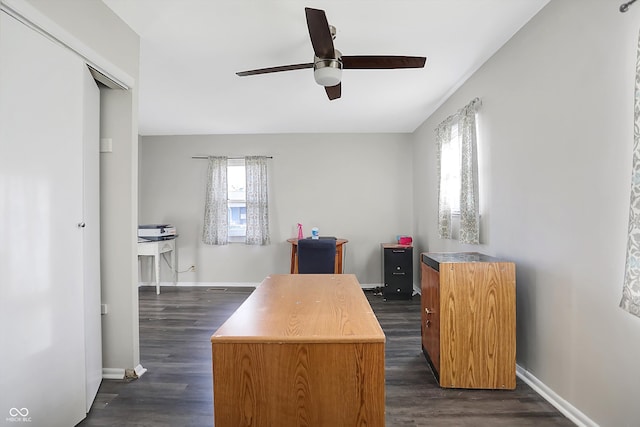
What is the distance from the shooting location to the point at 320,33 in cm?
153

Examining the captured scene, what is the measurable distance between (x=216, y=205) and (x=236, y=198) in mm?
320

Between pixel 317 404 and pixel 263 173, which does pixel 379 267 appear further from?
pixel 317 404

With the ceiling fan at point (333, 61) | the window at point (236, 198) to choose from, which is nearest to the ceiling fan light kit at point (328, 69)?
the ceiling fan at point (333, 61)

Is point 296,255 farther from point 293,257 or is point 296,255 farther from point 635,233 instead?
point 635,233

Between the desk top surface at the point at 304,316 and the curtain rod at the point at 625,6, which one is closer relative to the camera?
the desk top surface at the point at 304,316

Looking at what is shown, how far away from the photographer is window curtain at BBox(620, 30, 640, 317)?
1237 mm

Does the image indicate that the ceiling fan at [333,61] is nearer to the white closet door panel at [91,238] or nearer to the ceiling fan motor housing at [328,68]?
the ceiling fan motor housing at [328,68]

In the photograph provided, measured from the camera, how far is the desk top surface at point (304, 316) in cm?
105

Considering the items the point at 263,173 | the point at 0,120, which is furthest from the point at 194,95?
the point at 0,120

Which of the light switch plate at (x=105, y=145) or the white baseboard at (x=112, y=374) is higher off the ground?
the light switch plate at (x=105, y=145)

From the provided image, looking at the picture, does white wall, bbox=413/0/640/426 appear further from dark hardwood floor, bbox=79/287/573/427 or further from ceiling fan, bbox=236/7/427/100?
ceiling fan, bbox=236/7/427/100

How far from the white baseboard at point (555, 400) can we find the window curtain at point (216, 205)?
3957mm

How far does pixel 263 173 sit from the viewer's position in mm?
4719

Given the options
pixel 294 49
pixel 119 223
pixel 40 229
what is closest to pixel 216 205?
pixel 119 223
